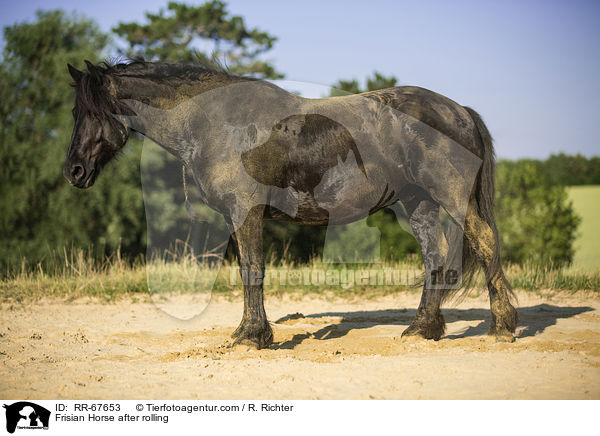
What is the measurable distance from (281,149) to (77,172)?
185cm

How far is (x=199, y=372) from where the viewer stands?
13.1 feet

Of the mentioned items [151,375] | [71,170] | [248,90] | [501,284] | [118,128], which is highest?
[248,90]

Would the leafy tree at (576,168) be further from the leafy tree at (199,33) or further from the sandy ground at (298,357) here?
the sandy ground at (298,357)

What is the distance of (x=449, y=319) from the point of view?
6723mm

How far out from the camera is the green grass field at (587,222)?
114ft

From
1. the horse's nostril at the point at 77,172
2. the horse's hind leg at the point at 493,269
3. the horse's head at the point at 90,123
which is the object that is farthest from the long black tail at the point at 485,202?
the horse's nostril at the point at 77,172

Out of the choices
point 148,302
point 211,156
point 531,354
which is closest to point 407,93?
point 211,156

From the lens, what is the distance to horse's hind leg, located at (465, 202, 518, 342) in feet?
16.3

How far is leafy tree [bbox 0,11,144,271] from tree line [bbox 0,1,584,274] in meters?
0.04

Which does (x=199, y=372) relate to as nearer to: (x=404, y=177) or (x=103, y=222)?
(x=404, y=177)

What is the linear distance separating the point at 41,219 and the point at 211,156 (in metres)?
16.6

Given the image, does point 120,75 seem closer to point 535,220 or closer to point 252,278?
point 252,278
